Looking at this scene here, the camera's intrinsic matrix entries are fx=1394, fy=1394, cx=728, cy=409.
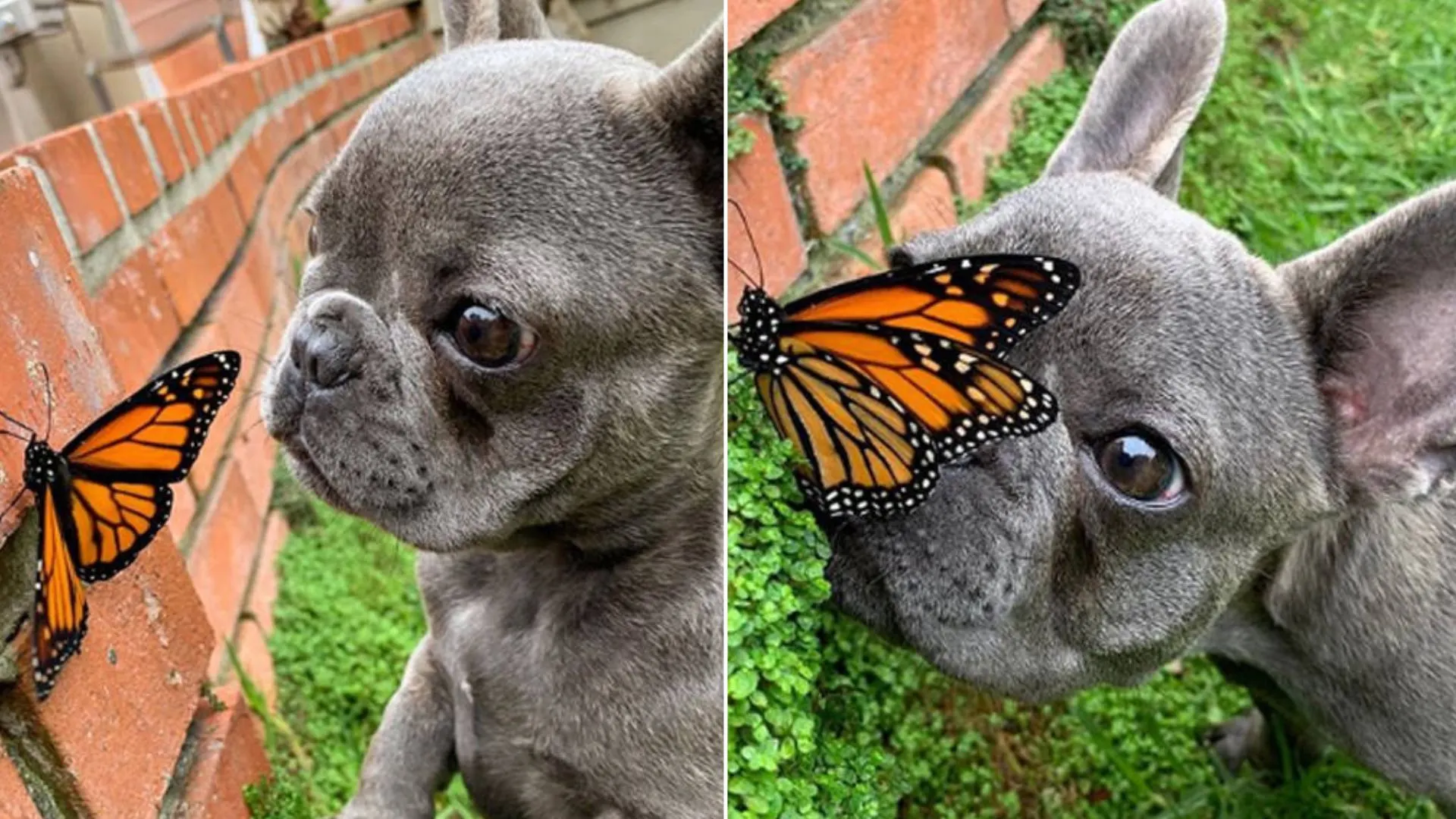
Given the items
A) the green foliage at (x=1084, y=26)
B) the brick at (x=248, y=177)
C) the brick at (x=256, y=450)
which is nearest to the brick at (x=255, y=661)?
the brick at (x=256, y=450)

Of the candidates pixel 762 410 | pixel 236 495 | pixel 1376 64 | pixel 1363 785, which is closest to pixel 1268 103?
pixel 1376 64

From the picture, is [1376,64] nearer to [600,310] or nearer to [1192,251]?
[1192,251]

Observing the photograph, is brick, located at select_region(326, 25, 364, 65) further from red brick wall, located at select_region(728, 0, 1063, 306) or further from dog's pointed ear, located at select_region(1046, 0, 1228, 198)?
dog's pointed ear, located at select_region(1046, 0, 1228, 198)

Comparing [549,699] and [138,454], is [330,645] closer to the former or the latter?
[549,699]

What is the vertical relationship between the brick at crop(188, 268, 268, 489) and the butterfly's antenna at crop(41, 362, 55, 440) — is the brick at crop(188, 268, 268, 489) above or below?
below

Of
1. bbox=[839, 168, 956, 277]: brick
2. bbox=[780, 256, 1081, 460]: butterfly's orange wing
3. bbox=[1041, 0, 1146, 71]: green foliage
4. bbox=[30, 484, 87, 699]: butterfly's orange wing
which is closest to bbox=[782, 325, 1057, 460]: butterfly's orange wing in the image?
bbox=[780, 256, 1081, 460]: butterfly's orange wing
